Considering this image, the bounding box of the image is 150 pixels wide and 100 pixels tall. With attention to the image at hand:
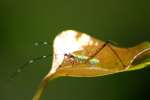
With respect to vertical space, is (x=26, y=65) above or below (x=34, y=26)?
below

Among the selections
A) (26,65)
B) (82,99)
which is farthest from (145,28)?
(26,65)

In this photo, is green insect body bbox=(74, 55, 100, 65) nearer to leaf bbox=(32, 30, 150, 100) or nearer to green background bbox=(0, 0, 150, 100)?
leaf bbox=(32, 30, 150, 100)

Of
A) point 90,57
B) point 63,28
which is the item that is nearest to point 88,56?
point 90,57

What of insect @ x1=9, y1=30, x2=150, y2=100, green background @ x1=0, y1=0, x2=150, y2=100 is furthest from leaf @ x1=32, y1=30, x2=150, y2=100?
green background @ x1=0, y1=0, x2=150, y2=100

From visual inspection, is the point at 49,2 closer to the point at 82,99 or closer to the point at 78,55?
the point at 82,99

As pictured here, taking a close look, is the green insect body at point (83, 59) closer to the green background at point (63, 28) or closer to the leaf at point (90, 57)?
the leaf at point (90, 57)

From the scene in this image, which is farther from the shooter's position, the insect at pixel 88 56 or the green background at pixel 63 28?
the green background at pixel 63 28

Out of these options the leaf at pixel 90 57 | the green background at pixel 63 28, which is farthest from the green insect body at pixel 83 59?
the green background at pixel 63 28

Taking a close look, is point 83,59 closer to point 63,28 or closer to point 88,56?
point 88,56
